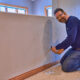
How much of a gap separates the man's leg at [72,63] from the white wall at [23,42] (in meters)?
0.37

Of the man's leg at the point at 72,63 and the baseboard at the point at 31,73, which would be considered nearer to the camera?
the baseboard at the point at 31,73

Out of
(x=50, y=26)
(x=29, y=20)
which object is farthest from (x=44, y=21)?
(x=29, y=20)

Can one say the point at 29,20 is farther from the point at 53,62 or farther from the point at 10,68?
the point at 53,62

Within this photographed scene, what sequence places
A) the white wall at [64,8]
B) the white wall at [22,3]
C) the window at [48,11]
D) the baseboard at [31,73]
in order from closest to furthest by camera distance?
→ the baseboard at [31,73], the white wall at [64,8], the white wall at [22,3], the window at [48,11]

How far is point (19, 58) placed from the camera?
1744 millimetres

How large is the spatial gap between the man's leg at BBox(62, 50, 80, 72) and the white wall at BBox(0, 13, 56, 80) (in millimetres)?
370

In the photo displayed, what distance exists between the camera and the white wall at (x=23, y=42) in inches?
61.4

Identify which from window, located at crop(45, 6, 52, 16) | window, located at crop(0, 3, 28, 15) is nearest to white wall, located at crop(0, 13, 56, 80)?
window, located at crop(45, 6, 52, 16)

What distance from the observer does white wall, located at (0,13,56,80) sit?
61.4 inches

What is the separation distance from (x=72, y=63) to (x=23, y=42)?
33.5 inches

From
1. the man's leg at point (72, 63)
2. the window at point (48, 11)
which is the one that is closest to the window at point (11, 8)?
the window at point (48, 11)

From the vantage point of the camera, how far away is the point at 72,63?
1987 mm

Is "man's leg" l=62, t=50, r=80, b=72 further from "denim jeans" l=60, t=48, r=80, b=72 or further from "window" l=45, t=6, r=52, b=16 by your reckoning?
"window" l=45, t=6, r=52, b=16

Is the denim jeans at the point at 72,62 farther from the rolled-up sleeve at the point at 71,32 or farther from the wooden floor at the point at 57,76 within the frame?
the rolled-up sleeve at the point at 71,32
